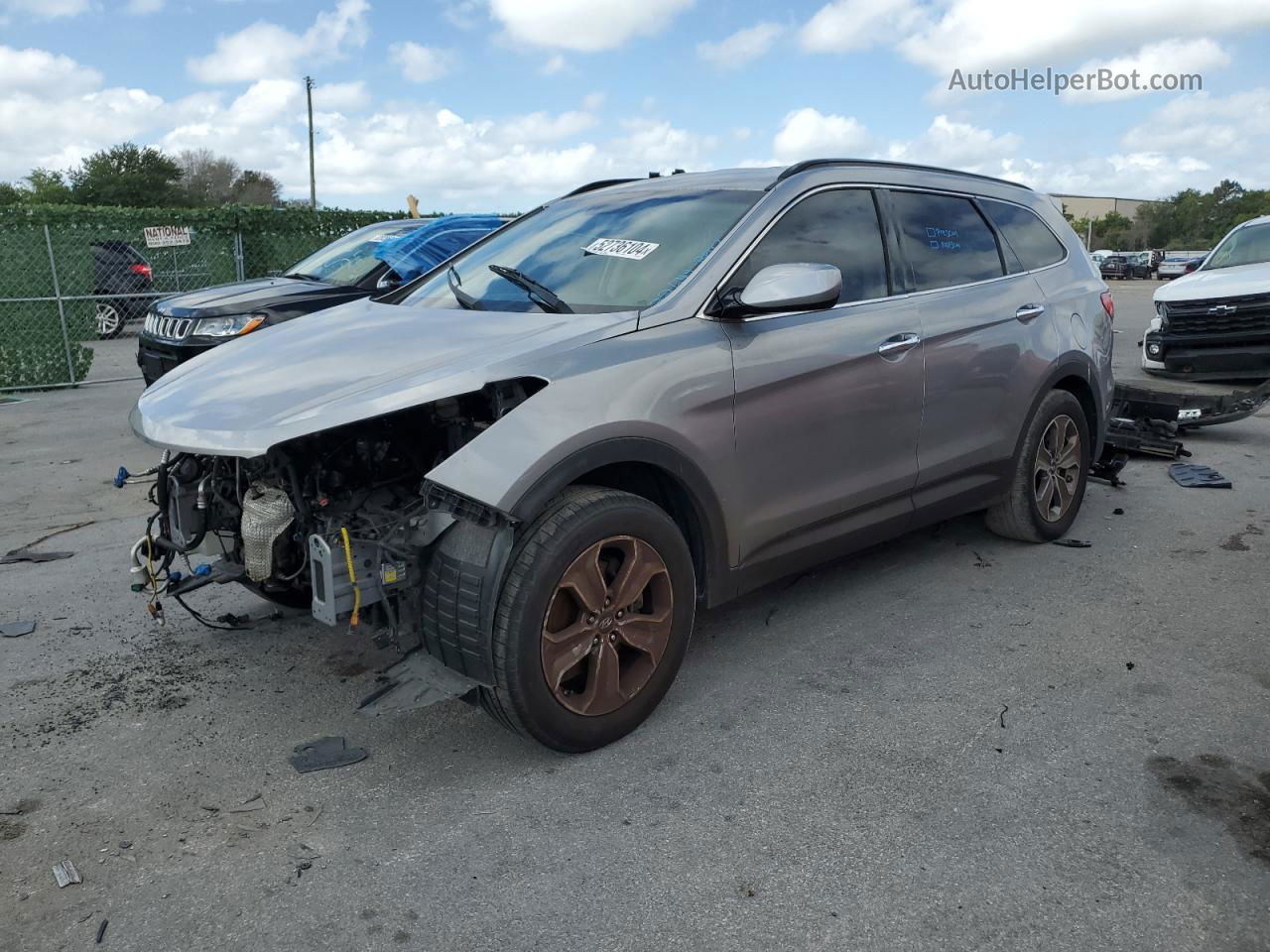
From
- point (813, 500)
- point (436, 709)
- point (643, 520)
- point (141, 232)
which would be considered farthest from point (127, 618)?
point (141, 232)

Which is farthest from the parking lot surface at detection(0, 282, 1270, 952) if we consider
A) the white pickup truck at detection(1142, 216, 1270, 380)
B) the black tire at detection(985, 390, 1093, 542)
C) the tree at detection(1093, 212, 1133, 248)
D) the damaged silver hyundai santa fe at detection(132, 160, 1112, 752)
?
the tree at detection(1093, 212, 1133, 248)

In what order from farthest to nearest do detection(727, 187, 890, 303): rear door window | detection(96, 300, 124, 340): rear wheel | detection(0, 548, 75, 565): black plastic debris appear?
1. detection(96, 300, 124, 340): rear wheel
2. detection(0, 548, 75, 565): black plastic debris
3. detection(727, 187, 890, 303): rear door window

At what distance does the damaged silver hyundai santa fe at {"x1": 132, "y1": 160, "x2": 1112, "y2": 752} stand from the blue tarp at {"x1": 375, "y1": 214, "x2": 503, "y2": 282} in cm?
389

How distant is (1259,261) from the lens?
10.7 metres

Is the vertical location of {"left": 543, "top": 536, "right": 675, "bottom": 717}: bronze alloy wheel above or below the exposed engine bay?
below

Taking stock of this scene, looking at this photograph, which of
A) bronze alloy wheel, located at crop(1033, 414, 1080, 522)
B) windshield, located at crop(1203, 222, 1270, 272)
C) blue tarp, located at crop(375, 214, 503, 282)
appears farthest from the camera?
windshield, located at crop(1203, 222, 1270, 272)

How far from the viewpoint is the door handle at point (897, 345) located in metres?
4.15

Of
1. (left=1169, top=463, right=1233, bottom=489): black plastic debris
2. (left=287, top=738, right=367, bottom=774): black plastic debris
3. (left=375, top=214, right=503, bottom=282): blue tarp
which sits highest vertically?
(left=375, top=214, right=503, bottom=282): blue tarp

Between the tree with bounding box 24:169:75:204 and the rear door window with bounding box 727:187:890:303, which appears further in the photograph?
the tree with bounding box 24:169:75:204

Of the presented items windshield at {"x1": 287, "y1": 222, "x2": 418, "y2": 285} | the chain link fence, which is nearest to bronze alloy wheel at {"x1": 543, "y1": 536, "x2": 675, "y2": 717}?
windshield at {"x1": 287, "y1": 222, "x2": 418, "y2": 285}

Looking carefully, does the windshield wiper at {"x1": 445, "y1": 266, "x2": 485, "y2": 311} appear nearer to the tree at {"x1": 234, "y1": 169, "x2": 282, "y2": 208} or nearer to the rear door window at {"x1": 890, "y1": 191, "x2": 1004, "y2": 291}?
the rear door window at {"x1": 890, "y1": 191, "x2": 1004, "y2": 291}

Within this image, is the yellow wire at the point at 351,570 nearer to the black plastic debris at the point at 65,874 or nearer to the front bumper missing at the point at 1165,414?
the black plastic debris at the point at 65,874

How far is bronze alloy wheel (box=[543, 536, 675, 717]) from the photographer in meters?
3.19

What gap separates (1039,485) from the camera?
17.5 feet
